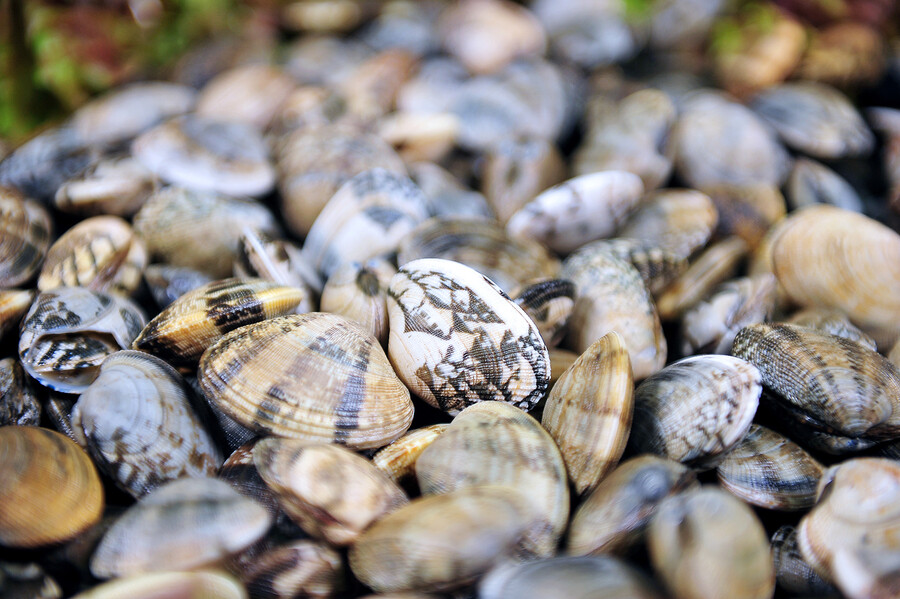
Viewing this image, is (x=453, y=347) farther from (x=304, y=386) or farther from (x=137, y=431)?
(x=137, y=431)

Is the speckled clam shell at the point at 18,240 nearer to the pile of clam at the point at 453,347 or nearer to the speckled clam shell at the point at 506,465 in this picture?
the pile of clam at the point at 453,347

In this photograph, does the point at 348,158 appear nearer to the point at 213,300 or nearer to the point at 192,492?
the point at 213,300

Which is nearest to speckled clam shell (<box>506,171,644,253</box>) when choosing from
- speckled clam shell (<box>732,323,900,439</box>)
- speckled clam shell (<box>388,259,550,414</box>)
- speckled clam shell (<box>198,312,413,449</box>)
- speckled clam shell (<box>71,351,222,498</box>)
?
speckled clam shell (<box>388,259,550,414</box>)

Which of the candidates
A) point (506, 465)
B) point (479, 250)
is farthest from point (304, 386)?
point (479, 250)

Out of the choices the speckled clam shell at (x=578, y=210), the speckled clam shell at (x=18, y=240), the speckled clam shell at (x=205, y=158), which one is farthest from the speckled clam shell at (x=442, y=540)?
the speckled clam shell at (x=205, y=158)

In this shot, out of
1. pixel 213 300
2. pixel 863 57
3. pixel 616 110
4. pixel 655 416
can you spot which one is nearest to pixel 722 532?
pixel 655 416

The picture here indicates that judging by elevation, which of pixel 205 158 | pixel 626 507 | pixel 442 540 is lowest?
pixel 626 507

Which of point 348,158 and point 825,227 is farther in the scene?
point 348,158
